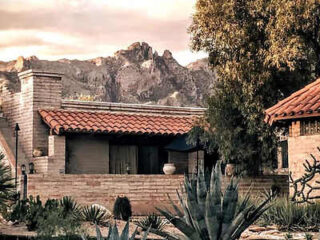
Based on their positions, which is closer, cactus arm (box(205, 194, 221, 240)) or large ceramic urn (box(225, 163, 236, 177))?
cactus arm (box(205, 194, 221, 240))

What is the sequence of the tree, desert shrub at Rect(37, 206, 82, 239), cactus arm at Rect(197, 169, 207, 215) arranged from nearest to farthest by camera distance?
cactus arm at Rect(197, 169, 207, 215) → desert shrub at Rect(37, 206, 82, 239) → the tree

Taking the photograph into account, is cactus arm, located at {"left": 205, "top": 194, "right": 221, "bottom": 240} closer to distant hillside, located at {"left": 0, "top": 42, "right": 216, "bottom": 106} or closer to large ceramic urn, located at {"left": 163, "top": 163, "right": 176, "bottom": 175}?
large ceramic urn, located at {"left": 163, "top": 163, "right": 176, "bottom": 175}

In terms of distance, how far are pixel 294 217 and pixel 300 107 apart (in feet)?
13.8

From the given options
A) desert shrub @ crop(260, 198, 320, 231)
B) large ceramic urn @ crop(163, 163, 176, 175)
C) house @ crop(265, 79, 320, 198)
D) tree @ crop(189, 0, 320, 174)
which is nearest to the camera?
desert shrub @ crop(260, 198, 320, 231)

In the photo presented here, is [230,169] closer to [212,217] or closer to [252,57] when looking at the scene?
[252,57]

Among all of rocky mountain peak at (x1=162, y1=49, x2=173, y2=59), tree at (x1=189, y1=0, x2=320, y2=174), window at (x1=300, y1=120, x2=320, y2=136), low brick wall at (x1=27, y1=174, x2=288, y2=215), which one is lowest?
low brick wall at (x1=27, y1=174, x2=288, y2=215)

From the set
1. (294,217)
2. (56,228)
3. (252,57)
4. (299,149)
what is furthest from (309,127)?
(56,228)

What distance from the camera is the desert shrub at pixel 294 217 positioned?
17047 mm

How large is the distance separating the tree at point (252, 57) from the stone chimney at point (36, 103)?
6.79 meters

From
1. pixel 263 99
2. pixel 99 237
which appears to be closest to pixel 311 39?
pixel 263 99

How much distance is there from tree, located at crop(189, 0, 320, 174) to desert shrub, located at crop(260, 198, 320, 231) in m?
7.52

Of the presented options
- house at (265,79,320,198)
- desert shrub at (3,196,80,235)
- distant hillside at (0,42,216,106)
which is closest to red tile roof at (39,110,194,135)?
desert shrub at (3,196,80,235)

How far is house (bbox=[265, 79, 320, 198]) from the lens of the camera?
66.4ft

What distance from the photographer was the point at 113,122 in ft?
98.0
